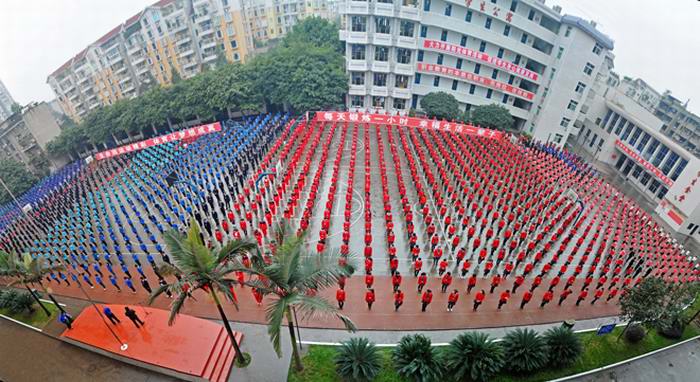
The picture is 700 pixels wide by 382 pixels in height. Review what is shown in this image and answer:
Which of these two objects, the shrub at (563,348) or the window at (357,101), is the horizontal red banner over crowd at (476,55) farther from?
the shrub at (563,348)

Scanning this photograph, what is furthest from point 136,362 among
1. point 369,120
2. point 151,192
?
point 369,120

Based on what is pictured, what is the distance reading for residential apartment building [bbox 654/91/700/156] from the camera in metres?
39.3

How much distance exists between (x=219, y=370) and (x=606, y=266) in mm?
15058

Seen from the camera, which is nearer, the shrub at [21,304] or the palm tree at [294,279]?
the palm tree at [294,279]

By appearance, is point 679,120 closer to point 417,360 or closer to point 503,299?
point 503,299

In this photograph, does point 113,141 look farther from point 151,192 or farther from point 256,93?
point 151,192

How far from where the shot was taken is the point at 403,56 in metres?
29.7

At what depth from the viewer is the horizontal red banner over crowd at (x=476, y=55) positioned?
2953cm

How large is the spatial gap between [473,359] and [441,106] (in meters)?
24.8

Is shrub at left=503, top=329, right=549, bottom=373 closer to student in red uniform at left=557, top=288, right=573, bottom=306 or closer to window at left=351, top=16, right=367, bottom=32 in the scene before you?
student in red uniform at left=557, top=288, right=573, bottom=306

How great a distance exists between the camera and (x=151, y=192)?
1984cm

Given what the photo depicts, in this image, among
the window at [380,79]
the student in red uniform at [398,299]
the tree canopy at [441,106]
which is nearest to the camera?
the student in red uniform at [398,299]

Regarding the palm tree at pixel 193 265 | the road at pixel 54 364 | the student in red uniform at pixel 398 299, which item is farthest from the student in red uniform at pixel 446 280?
the road at pixel 54 364

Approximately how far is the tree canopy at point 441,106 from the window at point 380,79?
4392 mm
